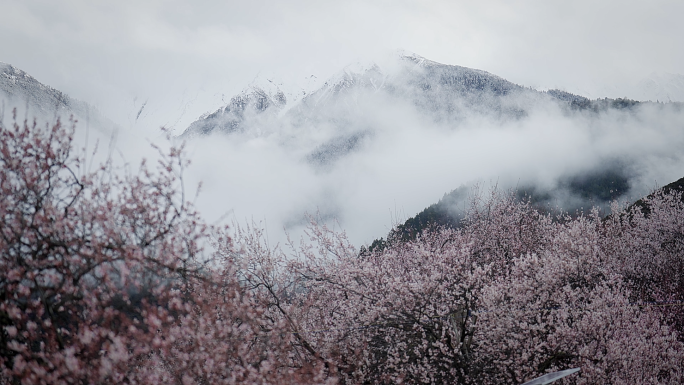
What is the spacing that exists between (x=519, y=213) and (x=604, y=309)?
12.8m

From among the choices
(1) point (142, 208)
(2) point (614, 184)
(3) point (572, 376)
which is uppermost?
(2) point (614, 184)

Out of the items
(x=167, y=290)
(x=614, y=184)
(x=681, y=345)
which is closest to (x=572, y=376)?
(x=681, y=345)

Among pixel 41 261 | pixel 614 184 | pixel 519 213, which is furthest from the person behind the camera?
pixel 614 184

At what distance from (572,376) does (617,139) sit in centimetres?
21075

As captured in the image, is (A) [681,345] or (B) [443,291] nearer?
(B) [443,291]

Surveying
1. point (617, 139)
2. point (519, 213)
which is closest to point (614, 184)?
point (617, 139)

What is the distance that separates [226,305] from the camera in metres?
6.66

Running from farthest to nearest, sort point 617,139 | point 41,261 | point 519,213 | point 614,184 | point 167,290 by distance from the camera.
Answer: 1. point 617,139
2. point 614,184
3. point 519,213
4. point 167,290
5. point 41,261

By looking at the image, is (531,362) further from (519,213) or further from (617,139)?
(617,139)

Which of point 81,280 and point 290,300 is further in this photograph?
point 290,300

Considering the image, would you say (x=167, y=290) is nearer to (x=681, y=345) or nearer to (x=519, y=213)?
(x=681, y=345)

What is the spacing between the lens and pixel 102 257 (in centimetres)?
526

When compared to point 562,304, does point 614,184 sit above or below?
above

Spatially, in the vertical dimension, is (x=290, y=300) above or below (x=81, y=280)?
above
